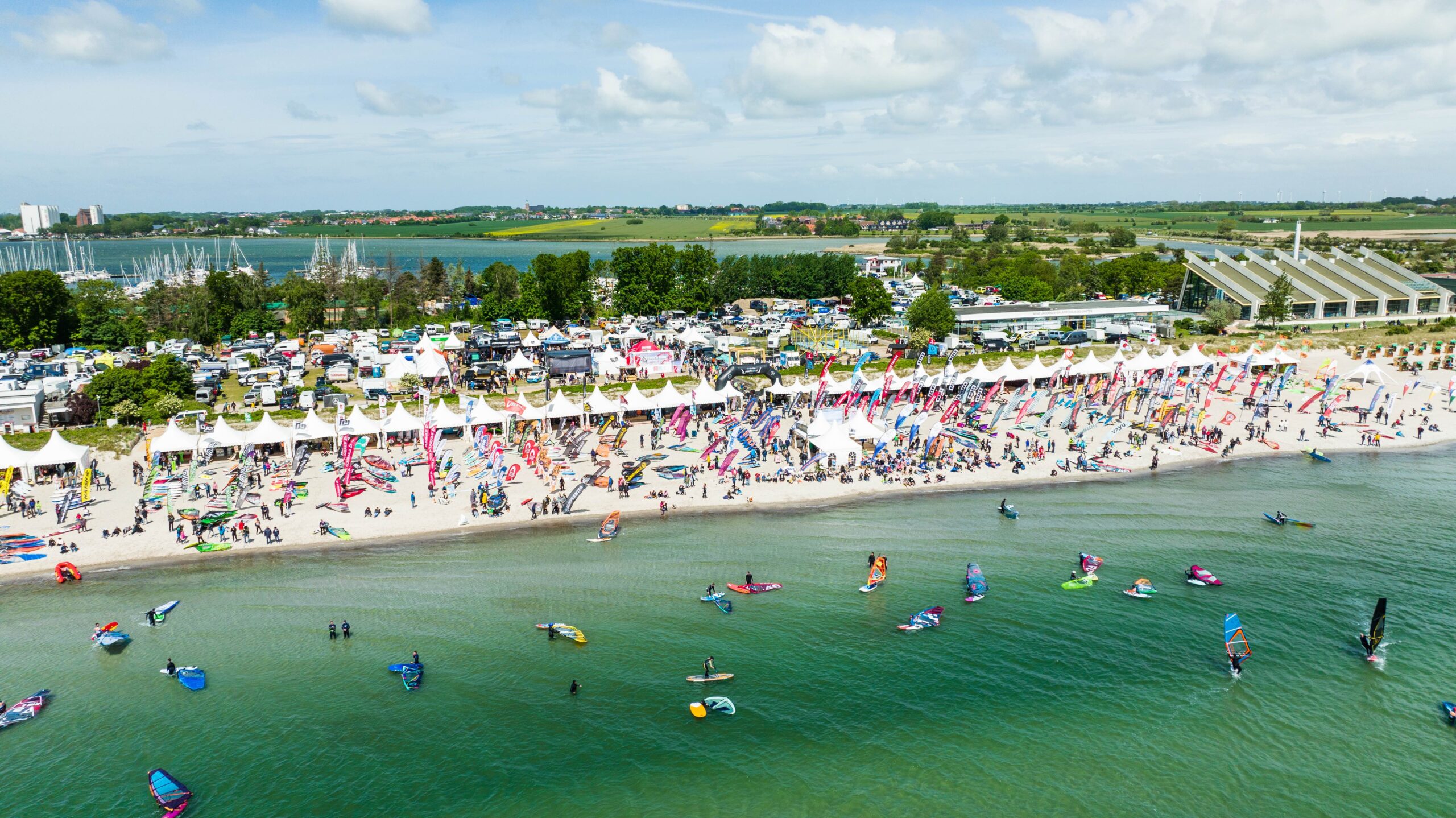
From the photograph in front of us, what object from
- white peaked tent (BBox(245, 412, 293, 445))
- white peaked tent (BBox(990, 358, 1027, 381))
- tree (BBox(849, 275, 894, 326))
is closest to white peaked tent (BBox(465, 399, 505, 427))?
white peaked tent (BBox(245, 412, 293, 445))

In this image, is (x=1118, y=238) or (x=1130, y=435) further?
(x=1118, y=238)

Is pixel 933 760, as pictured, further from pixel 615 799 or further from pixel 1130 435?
pixel 1130 435

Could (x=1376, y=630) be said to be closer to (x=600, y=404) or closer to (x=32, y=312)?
(x=600, y=404)

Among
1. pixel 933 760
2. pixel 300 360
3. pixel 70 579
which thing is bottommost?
pixel 933 760

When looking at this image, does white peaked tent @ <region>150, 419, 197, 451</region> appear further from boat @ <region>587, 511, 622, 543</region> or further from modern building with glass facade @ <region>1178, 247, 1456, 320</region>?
modern building with glass facade @ <region>1178, 247, 1456, 320</region>

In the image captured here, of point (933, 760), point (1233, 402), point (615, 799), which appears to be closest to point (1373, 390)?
point (1233, 402)
